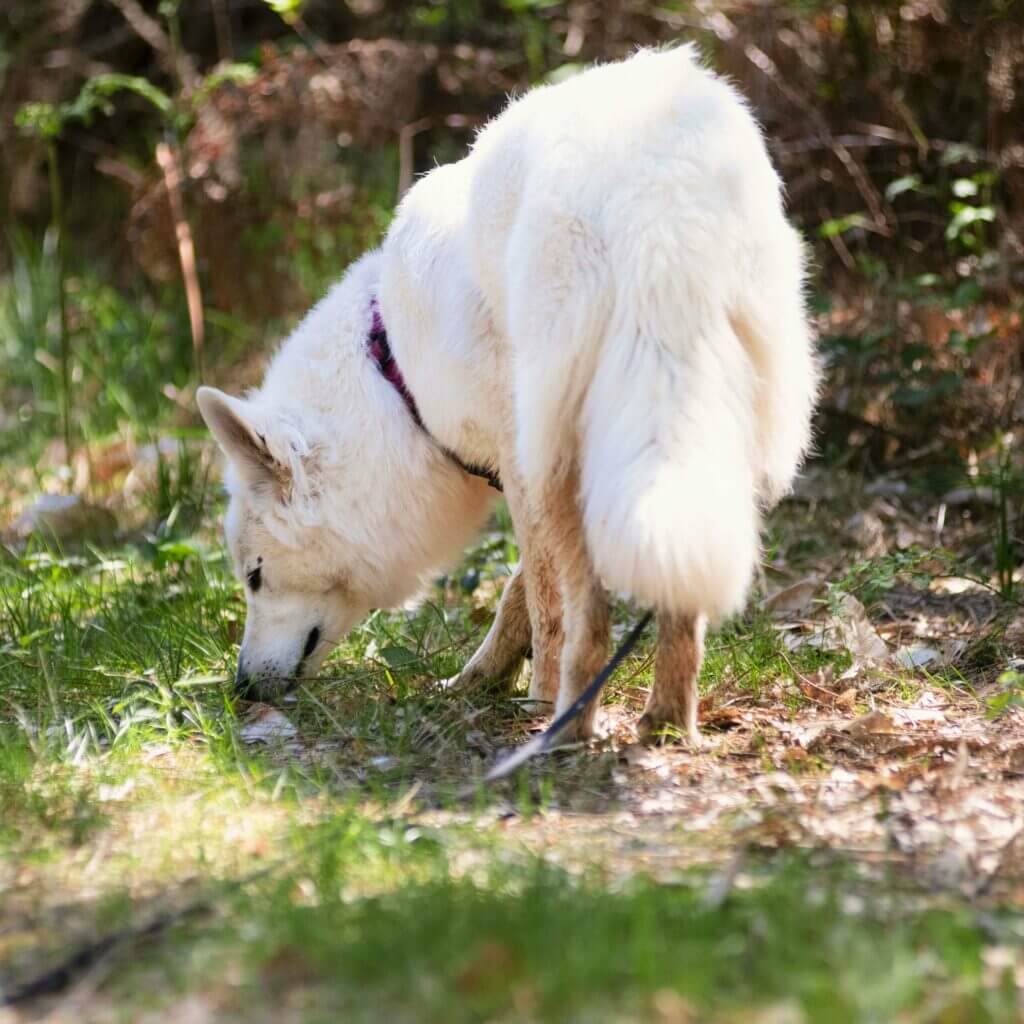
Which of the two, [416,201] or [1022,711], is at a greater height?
[416,201]

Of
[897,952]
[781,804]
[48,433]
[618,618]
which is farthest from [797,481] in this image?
[48,433]

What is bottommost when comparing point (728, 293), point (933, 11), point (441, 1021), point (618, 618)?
point (618, 618)

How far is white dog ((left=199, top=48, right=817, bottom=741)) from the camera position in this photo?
2.64m

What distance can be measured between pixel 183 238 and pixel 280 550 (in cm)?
310

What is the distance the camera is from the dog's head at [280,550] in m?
3.64

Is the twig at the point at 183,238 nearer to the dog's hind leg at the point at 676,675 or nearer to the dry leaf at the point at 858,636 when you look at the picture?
the dry leaf at the point at 858,636

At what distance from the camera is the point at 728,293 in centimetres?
277

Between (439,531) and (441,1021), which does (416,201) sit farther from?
(441,1021)

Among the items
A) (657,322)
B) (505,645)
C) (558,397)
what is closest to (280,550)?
(505,645)

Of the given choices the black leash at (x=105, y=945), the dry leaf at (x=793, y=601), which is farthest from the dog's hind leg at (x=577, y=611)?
the dry leaf at (x=793, y=601)

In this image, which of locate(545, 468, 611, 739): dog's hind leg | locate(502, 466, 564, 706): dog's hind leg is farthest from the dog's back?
locate(502, 466, 564, 706): dog's hind leg

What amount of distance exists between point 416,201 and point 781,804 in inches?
76.4

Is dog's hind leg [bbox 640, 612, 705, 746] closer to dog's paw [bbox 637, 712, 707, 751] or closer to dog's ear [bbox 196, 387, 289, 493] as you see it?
dog's paw [bbox 637, 712, 707, 751]

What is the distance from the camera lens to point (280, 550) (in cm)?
373
